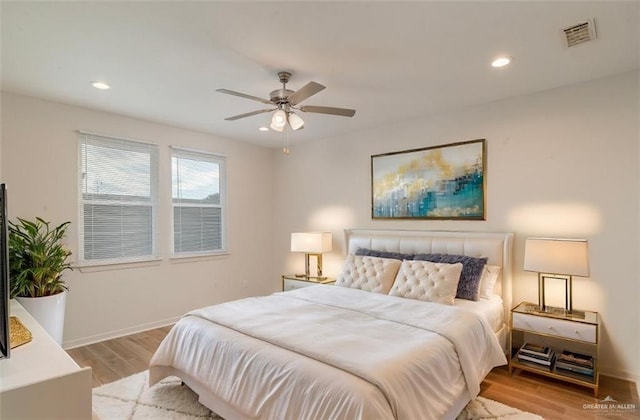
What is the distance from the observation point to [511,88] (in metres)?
3.15

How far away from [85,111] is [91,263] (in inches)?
66.5

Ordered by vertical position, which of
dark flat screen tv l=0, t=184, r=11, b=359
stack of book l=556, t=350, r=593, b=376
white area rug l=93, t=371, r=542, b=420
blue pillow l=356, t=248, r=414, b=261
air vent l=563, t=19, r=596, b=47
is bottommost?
white area rug l=93, t=371, r=542, b=420

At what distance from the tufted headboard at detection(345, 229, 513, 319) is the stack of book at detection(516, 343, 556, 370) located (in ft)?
A: 1.21

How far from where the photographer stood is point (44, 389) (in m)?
1.08

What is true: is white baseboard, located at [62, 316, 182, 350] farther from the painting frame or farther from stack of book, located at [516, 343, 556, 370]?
stack of book, located at [516, 343, 556, 370]

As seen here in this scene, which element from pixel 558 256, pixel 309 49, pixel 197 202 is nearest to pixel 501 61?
pixel 309 49

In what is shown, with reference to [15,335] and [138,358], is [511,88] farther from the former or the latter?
[138,358]

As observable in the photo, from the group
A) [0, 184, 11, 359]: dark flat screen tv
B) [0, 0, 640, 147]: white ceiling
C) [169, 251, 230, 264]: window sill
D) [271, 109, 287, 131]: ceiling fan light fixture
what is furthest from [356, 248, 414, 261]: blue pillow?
[0, 184, 11, 359]: dark flat screen tv

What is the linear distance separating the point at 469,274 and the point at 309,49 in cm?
245

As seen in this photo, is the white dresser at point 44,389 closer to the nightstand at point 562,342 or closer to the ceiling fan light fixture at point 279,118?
the ceiling fan light fixture at point 279,118

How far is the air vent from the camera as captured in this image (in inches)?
83.5

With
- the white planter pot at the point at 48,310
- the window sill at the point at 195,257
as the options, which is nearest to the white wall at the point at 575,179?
the window sill at the point at 195,257

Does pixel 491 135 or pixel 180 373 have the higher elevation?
pixel 491 135

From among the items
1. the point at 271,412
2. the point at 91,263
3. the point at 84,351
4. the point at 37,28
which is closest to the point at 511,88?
the point at 271,412
